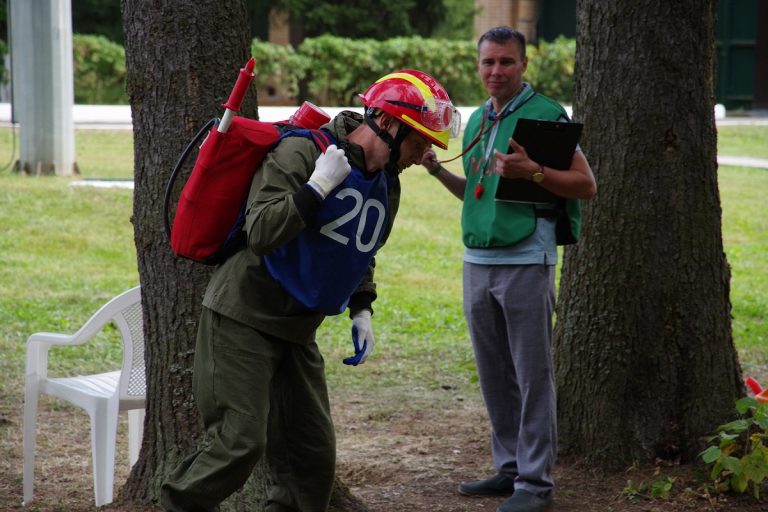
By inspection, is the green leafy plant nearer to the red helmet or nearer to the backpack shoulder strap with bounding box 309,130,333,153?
the red helmet

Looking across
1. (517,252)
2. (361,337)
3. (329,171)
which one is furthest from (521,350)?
(329,171)

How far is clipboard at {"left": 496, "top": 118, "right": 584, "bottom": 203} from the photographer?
161 inches

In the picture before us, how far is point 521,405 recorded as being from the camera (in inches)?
179

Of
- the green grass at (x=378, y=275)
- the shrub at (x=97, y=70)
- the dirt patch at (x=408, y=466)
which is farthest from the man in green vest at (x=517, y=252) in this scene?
the shrub at (x=97, y=70)

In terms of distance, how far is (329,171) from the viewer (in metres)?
3.16

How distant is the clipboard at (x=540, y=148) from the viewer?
4102 millimetres

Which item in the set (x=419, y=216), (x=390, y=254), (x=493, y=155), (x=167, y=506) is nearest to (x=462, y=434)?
(x=493, y=155)

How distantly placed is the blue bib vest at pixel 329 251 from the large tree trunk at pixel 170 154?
2.50ft

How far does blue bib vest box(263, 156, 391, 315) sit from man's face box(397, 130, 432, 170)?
5.8 inches

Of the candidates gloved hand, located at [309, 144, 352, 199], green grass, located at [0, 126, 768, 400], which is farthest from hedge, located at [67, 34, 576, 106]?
gloved hand, located at [309, 144, 352, 199]

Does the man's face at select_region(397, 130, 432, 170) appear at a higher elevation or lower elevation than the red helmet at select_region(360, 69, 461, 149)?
lower

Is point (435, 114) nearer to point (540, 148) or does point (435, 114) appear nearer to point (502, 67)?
point (540, 148)

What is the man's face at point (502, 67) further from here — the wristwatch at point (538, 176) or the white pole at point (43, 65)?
the white pole at point (43, 65)

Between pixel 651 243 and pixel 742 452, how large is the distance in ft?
3.11
